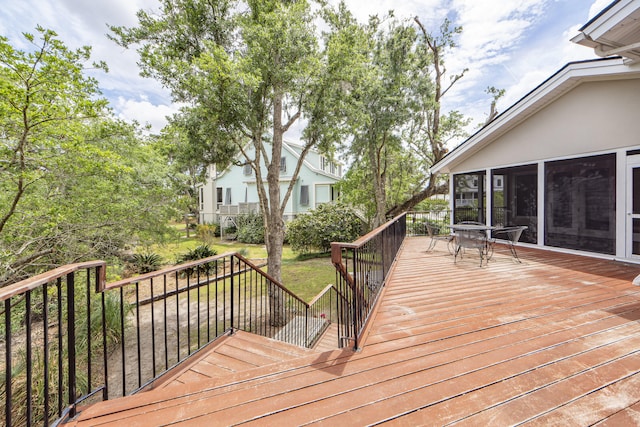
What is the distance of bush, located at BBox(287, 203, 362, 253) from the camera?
1320 centimetres

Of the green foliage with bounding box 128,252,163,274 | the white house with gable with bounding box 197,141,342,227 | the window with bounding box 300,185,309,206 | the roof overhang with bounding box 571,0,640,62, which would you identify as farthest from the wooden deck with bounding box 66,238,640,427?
the window with bounding box 300,185,309,206

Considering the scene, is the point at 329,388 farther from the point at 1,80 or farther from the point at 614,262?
the point at 614,262

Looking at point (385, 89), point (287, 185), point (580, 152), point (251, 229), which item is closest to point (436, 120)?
point (385, 89)

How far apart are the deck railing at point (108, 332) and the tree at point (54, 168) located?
32.5 inches

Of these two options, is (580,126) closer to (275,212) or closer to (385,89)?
(385,89)

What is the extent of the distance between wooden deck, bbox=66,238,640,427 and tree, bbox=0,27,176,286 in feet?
16.5

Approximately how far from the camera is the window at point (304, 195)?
18.3 meters

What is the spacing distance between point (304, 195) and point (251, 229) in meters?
4.32

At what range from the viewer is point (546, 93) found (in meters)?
6.14

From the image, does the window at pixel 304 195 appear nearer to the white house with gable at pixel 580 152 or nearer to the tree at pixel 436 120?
the tree at pixel 436 120

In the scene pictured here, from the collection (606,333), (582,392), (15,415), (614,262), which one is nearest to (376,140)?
(614,262)

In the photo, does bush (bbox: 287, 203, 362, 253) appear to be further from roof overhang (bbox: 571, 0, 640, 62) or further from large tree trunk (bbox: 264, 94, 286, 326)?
roof overhang (bbox: 571, 0, 640, 62)

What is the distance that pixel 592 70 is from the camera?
5262 millimetres

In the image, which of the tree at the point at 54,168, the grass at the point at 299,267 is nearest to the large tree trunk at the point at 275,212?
the grass at the point at 299,267
